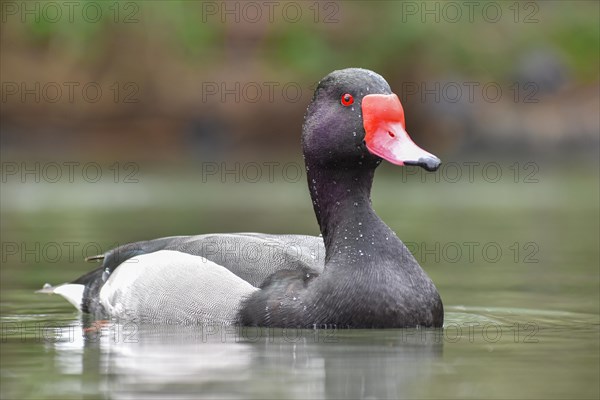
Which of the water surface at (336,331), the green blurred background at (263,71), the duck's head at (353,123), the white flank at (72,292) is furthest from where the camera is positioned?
the green blurred background at (263,71)

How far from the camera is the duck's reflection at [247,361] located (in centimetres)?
560

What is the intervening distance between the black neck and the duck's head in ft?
0.23

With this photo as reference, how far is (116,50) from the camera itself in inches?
1428

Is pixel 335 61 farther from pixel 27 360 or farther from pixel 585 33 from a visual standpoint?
pixel 27 360

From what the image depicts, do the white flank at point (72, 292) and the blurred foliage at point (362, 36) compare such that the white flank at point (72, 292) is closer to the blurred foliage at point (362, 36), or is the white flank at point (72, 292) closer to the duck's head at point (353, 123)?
the duck's head at point (353, 123)

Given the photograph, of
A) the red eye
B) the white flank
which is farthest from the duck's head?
the white flank

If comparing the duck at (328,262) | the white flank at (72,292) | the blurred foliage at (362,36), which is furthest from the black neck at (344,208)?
the blurred foliage at (362,36)

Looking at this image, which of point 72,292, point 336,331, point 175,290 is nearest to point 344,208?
point 336,331

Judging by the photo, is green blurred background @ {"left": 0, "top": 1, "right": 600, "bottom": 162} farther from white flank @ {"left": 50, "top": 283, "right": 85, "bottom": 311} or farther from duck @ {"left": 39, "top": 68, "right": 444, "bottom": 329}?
duck @ {"left": 39, "top": 68, "right": 444, "bottom": 329}

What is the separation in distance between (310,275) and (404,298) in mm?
699

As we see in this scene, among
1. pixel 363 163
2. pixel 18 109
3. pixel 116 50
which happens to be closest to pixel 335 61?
pixel 116 50

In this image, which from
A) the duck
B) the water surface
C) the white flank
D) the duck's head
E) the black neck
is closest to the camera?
the water surface

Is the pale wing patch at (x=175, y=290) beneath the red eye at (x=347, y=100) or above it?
beneath

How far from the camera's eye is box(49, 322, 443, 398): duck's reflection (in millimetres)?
5602
